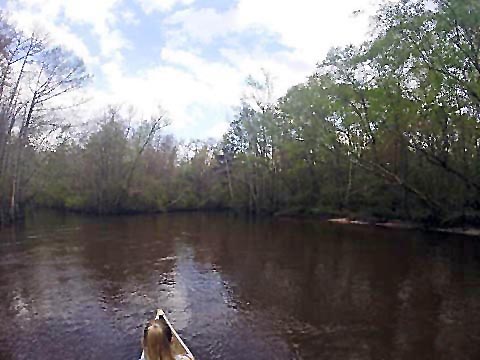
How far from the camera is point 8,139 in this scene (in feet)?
109

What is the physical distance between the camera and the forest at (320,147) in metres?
22.5

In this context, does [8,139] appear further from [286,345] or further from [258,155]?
[286,345]

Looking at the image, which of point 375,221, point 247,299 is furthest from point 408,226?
point 247,299

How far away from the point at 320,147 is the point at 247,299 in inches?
1093

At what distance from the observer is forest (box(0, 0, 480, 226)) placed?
2248cm

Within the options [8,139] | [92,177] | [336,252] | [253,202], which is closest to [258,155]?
[253,202]

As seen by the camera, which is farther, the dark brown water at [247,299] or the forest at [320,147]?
the forest at [320,147]

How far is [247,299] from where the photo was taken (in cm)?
1168

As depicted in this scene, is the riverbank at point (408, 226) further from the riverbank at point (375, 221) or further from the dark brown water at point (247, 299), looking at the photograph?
the dark brown water at point (247, 299)

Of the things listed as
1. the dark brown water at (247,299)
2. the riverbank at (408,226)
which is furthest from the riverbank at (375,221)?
the dark brown water at (247,299)

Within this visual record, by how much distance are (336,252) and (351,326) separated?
10.6 meters

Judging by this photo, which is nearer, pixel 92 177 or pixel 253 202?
pixel 92 177

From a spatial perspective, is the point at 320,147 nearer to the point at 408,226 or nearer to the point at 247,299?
the point at 408,226

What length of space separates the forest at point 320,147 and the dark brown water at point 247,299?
7.67 meters
